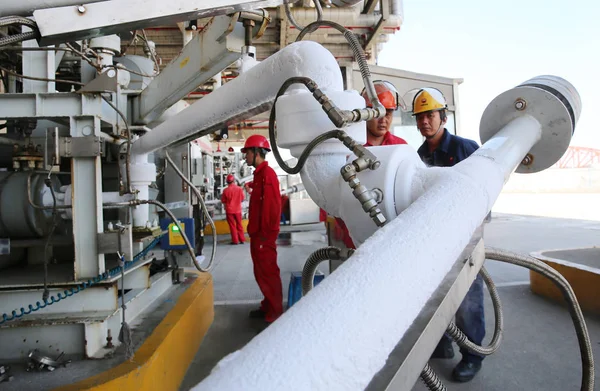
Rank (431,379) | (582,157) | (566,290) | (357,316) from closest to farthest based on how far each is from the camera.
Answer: (357,316) < (431,379) < (566,290) < (582,157)

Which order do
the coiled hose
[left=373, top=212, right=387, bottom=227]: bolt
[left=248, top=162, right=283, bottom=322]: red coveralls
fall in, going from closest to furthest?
the coiled hose
[left=373, top=212, right=387, bottom=227]: bolt
[left=248, top=162, right=283, bottom=322]: red coveralls

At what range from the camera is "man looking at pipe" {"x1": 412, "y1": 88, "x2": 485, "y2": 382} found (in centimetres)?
246

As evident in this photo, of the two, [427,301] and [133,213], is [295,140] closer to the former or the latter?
[427,301]

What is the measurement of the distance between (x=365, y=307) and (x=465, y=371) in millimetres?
2265

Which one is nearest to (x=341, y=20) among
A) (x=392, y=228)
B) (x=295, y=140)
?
(x=295, y=140)

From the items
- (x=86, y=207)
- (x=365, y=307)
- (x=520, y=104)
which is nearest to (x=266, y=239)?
(x=86, y=207)

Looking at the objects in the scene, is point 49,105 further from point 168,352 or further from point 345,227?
point 345,227

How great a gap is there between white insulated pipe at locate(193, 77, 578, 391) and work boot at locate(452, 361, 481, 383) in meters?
1.78

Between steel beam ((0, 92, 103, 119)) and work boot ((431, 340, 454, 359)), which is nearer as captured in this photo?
steel beam ((0, 92, 103, 119))

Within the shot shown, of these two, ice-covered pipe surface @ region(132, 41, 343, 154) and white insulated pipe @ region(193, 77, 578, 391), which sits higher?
ice-covered pipe surface @ region(132, 41, 343, 154)

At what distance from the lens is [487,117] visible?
71.0 inches

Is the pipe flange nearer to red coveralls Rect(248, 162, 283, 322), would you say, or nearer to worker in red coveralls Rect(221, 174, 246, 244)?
red coveralls Rect(248, 162, 283, 322)

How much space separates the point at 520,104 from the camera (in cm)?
174

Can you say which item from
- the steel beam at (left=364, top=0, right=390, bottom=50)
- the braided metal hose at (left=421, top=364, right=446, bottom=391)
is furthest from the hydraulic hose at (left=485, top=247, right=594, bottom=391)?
the steel beam at (left=364, top=0, right=390, bottom=50)
